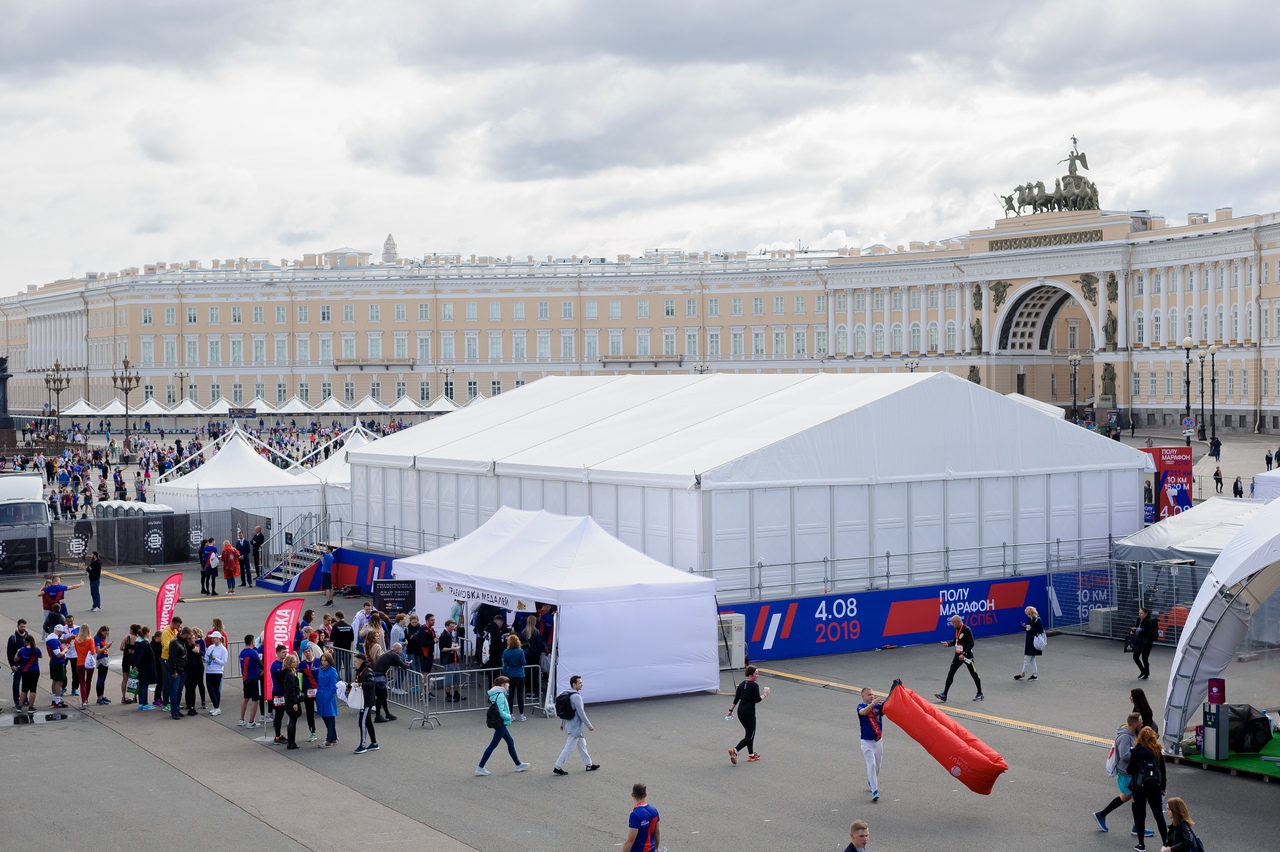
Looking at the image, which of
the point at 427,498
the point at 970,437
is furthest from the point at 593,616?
the point at 427,498

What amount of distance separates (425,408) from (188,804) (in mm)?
81123

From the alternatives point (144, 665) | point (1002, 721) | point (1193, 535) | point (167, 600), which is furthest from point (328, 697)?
point (1193, 535)

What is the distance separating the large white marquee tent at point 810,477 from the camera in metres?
26.2

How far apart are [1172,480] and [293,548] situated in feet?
71.0

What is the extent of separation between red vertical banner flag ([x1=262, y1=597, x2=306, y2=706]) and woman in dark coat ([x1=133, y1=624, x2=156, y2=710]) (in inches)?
78.6

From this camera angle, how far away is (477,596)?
2269 cm

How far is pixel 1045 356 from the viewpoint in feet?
348

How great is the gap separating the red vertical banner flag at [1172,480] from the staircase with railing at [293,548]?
20048 mm

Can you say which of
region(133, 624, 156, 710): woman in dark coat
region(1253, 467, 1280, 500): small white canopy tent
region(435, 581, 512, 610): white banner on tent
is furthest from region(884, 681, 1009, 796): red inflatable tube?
region(1253, 467, 1280, 500): small white canopy tent

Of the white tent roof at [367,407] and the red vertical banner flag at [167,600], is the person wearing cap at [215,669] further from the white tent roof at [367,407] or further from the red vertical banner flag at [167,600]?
the white tent roof at [367,407]

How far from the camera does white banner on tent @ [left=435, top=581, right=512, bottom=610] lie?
861 inches

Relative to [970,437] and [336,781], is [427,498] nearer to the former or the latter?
[970,437]

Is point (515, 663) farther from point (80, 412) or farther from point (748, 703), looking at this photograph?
point (80, 412)

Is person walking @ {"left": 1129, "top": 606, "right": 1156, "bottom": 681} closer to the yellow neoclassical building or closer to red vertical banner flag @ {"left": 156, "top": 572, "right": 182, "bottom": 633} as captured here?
red vertical banner flag @ {"left": 156, "top": 572, "right": 182, "bottom": 633}
